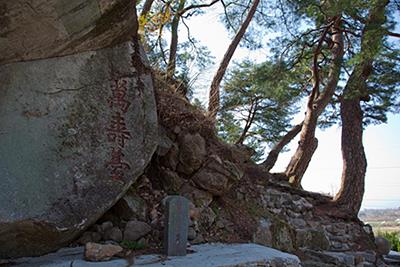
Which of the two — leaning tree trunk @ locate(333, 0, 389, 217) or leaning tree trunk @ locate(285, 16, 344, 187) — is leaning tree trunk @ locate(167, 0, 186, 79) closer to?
leaning tree trunk @ locate(285, 16, 344, 187)

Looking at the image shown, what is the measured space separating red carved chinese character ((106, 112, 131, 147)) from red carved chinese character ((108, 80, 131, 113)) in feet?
0.24

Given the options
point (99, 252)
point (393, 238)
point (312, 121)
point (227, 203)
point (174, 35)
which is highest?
point (174, 35)

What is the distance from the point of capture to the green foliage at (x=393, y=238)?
7.44 meters

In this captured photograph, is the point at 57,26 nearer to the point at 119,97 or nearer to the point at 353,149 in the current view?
the point at 119,97

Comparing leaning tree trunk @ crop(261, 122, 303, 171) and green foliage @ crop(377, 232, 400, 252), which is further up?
leaning tree trunk @ crop(261, 122, 303, 171)

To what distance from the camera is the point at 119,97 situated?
10.2ft

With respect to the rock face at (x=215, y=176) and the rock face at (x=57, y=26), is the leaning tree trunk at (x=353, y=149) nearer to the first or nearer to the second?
the rock face at (x=215, y=176)

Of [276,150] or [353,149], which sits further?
[276,150]

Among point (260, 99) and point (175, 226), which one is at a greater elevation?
point (260, 99)

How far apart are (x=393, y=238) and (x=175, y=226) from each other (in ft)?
22.4

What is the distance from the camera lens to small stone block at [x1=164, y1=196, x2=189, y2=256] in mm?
2799

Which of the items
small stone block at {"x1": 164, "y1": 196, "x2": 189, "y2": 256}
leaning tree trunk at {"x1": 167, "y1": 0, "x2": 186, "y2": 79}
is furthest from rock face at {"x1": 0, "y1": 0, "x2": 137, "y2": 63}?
leaning tree trunk at {"x1": 167, "y1": 0, "x2": 186, "y2": 79}

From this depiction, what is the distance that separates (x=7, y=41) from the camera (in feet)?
9.02

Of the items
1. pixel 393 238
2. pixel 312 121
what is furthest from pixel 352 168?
pixel 393 238
